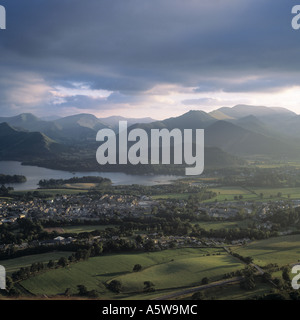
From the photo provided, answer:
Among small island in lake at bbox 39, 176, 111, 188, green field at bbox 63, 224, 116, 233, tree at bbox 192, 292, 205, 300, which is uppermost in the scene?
small island in lake at bbox 39, 176, 111, 188

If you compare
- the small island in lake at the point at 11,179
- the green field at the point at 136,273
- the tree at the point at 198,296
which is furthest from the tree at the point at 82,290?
the small island in lake at the point at 11,179

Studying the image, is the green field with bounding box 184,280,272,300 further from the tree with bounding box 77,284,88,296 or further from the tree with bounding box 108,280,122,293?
the tree with bounding box 77,284,88,296

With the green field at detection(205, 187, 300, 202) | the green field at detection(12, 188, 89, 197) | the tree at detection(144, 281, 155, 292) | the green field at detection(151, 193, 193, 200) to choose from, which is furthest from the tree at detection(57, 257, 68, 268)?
the green field at detection(12, 188, 89, 197)

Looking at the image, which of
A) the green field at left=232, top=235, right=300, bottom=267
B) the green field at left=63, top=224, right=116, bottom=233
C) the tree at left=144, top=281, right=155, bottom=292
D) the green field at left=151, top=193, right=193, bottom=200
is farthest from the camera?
the green field at left=151, top=193, right=193, bottom=200

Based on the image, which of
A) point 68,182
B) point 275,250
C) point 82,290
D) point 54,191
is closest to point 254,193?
point 275,250
